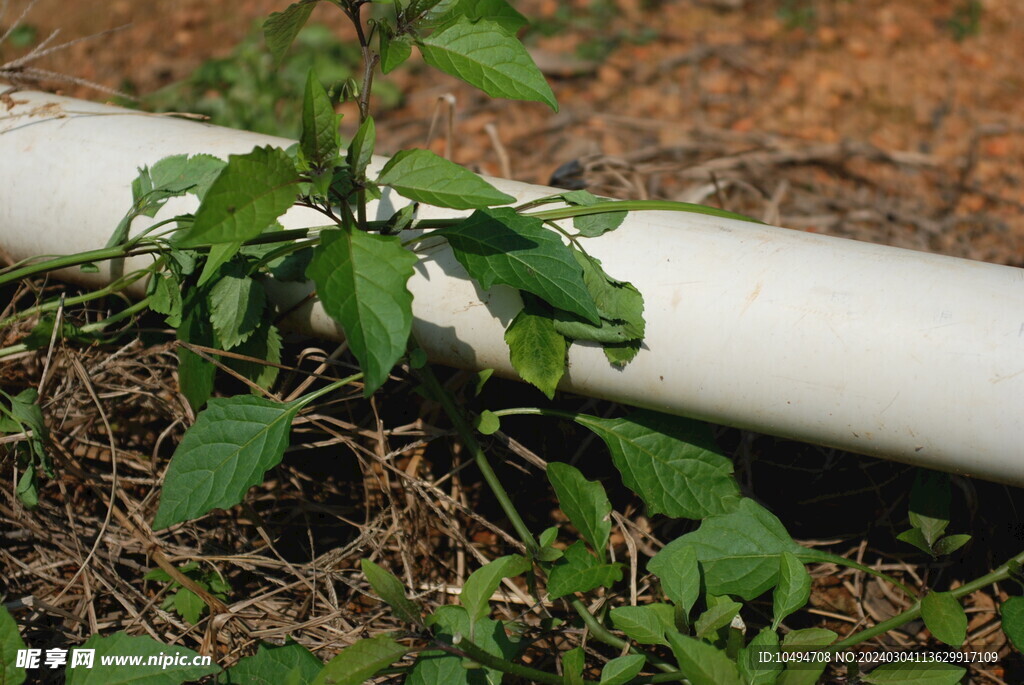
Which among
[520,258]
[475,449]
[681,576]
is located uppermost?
[520,258]

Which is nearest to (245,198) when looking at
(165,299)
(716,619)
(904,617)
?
(165,299)

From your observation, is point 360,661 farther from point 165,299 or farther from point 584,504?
point 165,299

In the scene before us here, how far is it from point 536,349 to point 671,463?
1.06ft

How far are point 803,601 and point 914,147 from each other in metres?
2.06

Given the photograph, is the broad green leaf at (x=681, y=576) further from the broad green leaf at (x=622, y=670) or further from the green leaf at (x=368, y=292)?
the green leaf at (x=368, y=292)

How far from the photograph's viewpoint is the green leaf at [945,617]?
1.16 meters

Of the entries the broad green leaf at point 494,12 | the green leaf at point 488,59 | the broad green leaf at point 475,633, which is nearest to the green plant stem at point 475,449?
the broad green leaf at point 475,633

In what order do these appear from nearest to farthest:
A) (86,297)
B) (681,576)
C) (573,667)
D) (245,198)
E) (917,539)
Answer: (245,198) → (573,667) → (681,576) → (917,539) → (86,297)

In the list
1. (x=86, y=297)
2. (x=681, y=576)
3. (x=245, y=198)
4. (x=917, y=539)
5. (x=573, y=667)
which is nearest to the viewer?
(x=245, y=198)

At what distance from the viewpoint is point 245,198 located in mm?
989

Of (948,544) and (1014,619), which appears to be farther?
(948,544)

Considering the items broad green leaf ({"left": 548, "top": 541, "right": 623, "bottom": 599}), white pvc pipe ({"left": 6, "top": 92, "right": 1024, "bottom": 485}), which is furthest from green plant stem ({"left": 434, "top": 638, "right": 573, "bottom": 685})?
white pvc pipe ({"left": 6, "top": 92, "right": 1024, "bottom": 485})

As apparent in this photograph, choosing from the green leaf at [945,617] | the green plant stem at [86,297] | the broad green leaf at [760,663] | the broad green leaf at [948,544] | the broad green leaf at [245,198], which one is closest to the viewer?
the broad green leaf at [245,198]

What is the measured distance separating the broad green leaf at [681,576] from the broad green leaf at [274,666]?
0.54 meters
